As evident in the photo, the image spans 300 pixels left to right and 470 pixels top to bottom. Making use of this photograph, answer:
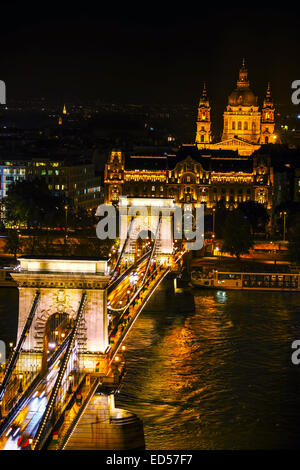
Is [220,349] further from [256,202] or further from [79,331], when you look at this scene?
[256,202]

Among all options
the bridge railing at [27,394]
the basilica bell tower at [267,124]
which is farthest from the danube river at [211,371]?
the basilica bell tower at [267,124]

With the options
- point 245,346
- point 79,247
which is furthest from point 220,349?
point 79,247

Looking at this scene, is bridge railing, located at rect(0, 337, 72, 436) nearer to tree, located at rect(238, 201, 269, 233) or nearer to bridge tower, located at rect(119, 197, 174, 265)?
bridge tower, located at rect(119, 197, 174, 265)

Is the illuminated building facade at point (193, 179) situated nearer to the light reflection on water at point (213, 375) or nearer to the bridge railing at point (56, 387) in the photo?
the light reflection on water at point (213, 375)

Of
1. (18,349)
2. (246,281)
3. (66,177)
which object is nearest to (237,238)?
(246,281)

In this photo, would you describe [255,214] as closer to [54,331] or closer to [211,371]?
[211,371]
